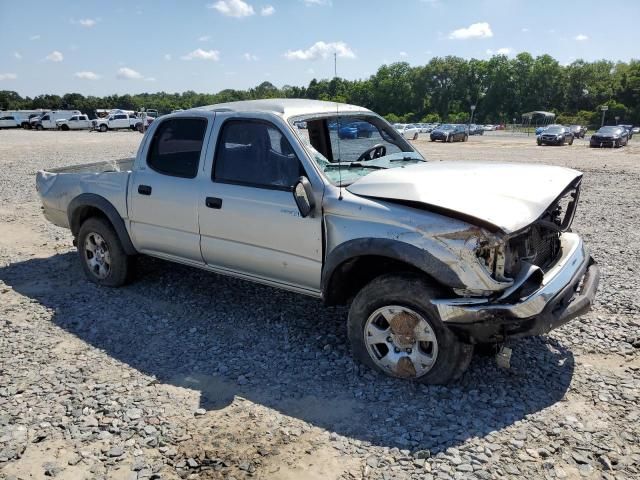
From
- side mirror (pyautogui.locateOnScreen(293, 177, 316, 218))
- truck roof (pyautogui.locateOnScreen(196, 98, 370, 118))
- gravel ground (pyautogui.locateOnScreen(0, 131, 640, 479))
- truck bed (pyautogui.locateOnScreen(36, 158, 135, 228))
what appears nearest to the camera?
gravel ground (pyautogui.locateOnScreen(0, 131, 640, 479))

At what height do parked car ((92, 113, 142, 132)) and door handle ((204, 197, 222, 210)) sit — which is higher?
parked car ((92, 113, 142, 132))

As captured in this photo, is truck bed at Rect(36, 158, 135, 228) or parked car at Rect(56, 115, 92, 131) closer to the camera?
truck bed at Rect(36, 158, 135, 228)

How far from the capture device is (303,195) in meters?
3.70

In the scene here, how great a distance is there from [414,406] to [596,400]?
1.23m

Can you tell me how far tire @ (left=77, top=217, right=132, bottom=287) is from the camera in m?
5.46

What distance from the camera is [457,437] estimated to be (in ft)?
10.3

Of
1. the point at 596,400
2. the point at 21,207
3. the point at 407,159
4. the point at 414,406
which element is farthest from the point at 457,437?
the point at 21,207

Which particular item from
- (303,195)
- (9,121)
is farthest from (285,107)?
(9,121)

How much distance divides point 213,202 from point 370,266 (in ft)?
4.81

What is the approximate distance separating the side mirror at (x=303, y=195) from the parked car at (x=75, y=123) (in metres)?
55.5

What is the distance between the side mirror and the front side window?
13.3 inches

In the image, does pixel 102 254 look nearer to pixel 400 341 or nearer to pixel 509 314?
pixel 400 341

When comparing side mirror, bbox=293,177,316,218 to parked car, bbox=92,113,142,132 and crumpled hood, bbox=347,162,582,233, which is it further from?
parked car, bbox=92,113,142,132

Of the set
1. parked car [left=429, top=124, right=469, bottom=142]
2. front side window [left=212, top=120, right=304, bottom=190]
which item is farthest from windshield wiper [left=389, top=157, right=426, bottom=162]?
parked car [left=429, top=124, right=469, bottom=142]
